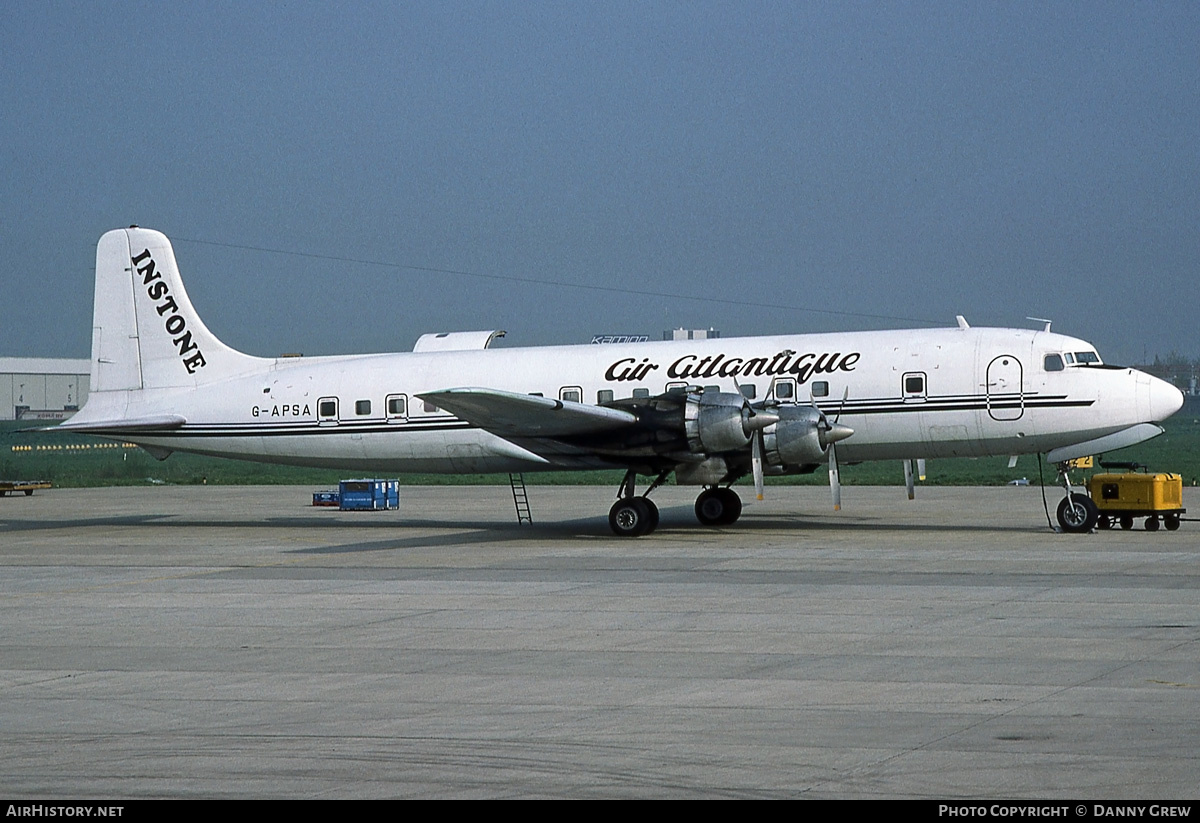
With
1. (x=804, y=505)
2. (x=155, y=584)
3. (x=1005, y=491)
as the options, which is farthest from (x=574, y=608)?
(x=1005, y=491)

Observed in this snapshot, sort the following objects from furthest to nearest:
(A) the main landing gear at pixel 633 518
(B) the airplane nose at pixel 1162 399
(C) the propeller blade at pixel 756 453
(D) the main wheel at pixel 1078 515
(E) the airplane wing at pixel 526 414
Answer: (A) the main landing gear at pixel 633 518 → (D) the main wheel at pixel 1078 515 → (B) the airplane nose at pixel 1162 399 → (C) the propeller blade at pixel 756 453 → (E) the airplane wing at pixel 526 414

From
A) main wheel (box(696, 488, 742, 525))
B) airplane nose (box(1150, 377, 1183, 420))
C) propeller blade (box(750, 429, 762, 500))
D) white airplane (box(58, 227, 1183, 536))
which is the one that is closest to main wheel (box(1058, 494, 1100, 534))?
white airplane (box(58, 227, 1183, 536))

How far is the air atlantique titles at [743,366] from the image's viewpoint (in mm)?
25484

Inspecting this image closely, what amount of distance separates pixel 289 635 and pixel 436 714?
4495mm

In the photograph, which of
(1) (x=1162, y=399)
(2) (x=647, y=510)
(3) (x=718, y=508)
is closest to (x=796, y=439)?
(2) (x=647, y=510)

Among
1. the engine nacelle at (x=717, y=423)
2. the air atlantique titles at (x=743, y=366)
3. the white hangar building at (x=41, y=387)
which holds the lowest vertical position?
the engine nacelle at (x=717, y=423)

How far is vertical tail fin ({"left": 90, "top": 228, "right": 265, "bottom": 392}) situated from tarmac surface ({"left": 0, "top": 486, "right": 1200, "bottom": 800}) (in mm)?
6954

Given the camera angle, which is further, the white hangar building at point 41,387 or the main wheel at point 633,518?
the white hangar building at point 41,387

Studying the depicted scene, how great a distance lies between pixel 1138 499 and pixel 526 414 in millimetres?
11538

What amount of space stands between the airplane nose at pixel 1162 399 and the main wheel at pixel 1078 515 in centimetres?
194

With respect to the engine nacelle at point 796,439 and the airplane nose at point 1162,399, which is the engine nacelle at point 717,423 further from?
the airplane nose at point 1162,399

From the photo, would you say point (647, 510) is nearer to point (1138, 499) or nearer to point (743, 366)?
point (743, 366)

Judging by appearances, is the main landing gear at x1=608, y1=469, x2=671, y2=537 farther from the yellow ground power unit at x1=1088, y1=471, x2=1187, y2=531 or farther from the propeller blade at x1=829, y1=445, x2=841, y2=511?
the yellow ground power unit at x1=1088, y1=471, x2=1187, y2=531

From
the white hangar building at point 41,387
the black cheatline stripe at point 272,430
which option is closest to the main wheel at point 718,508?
the black cheatline stripe at point 272,430
